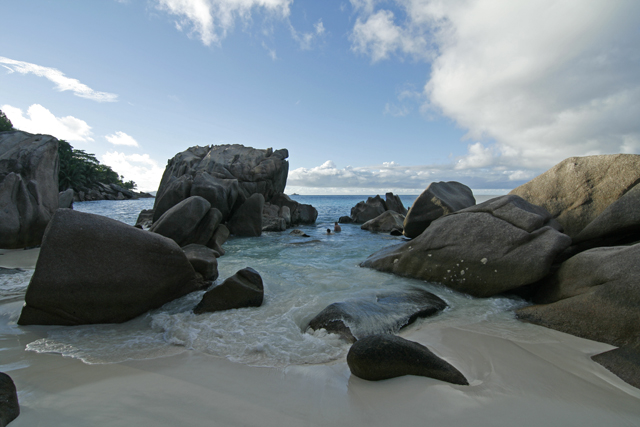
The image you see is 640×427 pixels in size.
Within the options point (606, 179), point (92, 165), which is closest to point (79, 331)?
point (606, 179)

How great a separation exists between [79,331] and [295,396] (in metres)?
3.45

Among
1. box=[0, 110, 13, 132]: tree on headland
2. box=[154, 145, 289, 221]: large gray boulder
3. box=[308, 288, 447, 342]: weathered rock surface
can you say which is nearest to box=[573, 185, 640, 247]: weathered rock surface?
box=[308, 288, 447, 342]: weathered rock surface

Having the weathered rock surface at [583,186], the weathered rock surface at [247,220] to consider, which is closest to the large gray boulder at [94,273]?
the weathered rock surface at [583,186]

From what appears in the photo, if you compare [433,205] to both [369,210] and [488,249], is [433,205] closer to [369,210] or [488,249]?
[488,249]

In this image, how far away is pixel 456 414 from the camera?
235 centimetres

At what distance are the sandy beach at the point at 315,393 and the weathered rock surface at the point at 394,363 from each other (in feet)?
0.27

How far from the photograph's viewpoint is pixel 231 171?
91.2 ft

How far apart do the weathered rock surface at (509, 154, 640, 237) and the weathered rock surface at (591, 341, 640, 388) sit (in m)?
3.88

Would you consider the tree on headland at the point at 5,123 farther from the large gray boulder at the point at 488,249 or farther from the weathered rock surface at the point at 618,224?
the weathered rock surface at the point at 618,224

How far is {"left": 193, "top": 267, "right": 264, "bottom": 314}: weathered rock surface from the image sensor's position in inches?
198

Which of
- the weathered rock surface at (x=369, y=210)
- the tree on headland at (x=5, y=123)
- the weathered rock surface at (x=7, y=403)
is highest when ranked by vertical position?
the tree on headland at (x=5, y=123)

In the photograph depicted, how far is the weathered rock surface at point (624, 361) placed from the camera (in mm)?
2995

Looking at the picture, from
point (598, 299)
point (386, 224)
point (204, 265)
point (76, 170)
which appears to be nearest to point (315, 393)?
point (598, 299)

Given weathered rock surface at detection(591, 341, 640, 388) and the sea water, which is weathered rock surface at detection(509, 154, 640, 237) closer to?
the sea water
